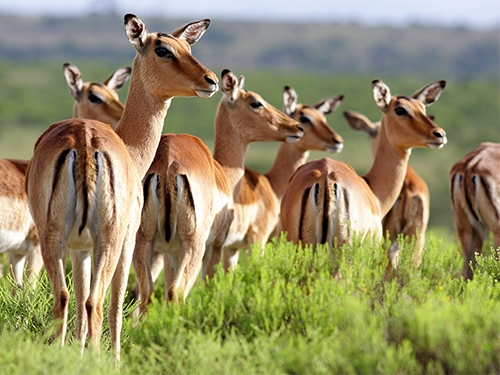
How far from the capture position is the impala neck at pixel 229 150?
8.87 meters

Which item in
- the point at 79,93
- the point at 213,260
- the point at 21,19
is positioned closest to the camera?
the point at 213,260

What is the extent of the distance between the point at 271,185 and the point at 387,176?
1.74 m

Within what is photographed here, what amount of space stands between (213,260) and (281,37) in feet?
385

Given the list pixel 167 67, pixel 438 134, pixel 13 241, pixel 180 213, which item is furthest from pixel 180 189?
pixel 438 134

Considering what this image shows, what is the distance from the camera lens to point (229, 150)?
29.7 feet

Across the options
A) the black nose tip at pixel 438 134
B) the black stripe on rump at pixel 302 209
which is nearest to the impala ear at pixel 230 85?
the black stripe on rump at pixel 302 209

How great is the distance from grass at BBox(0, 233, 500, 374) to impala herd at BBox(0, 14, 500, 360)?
438 mm

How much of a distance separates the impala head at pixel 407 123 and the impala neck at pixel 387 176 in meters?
0.12

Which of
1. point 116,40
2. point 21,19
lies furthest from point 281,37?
point 21,19

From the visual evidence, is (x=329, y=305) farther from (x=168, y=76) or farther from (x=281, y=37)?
(x=281, y=37)

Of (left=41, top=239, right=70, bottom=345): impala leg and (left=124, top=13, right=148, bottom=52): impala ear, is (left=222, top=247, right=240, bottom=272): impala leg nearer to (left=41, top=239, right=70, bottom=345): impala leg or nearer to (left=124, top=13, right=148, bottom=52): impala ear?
(left=124, top=13, right=148, bottom=52): impala ear

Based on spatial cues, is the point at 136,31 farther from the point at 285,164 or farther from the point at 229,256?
the point at 285,164

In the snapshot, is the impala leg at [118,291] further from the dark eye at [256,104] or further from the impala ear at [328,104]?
the impala ear at [328,104]

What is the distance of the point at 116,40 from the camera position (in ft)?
401
